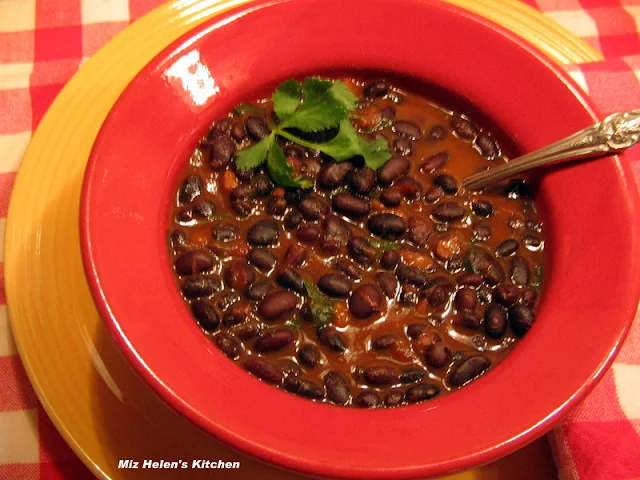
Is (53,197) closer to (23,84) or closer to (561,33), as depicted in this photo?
(23,84)

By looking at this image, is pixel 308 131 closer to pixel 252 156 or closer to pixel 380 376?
pixel 252 156

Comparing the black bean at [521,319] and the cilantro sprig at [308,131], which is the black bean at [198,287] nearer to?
the cilantro sprig at [308,131]

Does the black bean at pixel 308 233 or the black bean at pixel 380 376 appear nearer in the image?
the black bean at pixel 380 376

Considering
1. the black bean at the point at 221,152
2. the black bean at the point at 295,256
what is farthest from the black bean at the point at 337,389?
the black bean at the point at 221,152

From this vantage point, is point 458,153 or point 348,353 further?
point 458,153

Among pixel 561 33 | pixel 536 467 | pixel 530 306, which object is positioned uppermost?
pixel 561 33

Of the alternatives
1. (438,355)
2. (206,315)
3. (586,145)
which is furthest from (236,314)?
(586,145)

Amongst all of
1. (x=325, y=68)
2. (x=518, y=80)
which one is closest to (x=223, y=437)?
(x=325, y=68)
